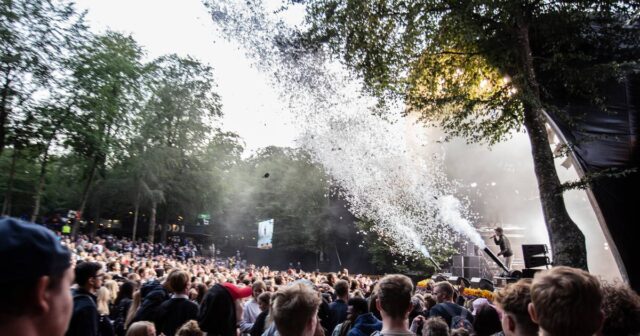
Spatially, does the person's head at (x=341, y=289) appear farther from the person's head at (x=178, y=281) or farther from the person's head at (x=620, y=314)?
the person's head at (x=620, y=314)

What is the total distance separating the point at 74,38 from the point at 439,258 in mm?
30016

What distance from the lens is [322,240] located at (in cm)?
4444

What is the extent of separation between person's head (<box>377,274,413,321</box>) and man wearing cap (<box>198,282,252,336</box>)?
101 inches

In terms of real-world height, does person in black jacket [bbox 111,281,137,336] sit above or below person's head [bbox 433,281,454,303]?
below

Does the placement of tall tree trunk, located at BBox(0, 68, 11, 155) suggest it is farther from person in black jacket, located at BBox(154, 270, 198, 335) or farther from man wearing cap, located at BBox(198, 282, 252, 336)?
man wearing cap, located at BBox(198, 282, 252, 336)

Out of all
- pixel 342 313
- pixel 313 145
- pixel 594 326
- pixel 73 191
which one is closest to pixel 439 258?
pixel 313 145

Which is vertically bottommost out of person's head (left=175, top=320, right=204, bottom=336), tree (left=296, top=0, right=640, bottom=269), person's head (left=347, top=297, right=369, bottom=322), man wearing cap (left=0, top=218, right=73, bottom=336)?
person's head (left=175, top=320, right=204, bottom=336)

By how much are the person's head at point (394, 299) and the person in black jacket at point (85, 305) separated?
2.73m

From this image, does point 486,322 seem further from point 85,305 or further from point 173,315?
point 85,305

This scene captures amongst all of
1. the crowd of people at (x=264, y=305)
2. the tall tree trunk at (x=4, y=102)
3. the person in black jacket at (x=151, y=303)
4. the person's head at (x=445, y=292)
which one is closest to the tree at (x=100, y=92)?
the tall tree trunk at (x=4, y=102)

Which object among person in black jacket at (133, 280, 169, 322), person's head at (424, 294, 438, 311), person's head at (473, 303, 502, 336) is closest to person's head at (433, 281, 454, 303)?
person's head at (424, 294, 438, 311)

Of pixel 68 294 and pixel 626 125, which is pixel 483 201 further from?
pixel 68 294

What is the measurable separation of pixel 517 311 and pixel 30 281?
2853 millimetres

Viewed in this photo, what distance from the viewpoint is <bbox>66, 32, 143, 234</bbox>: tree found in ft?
86.5
